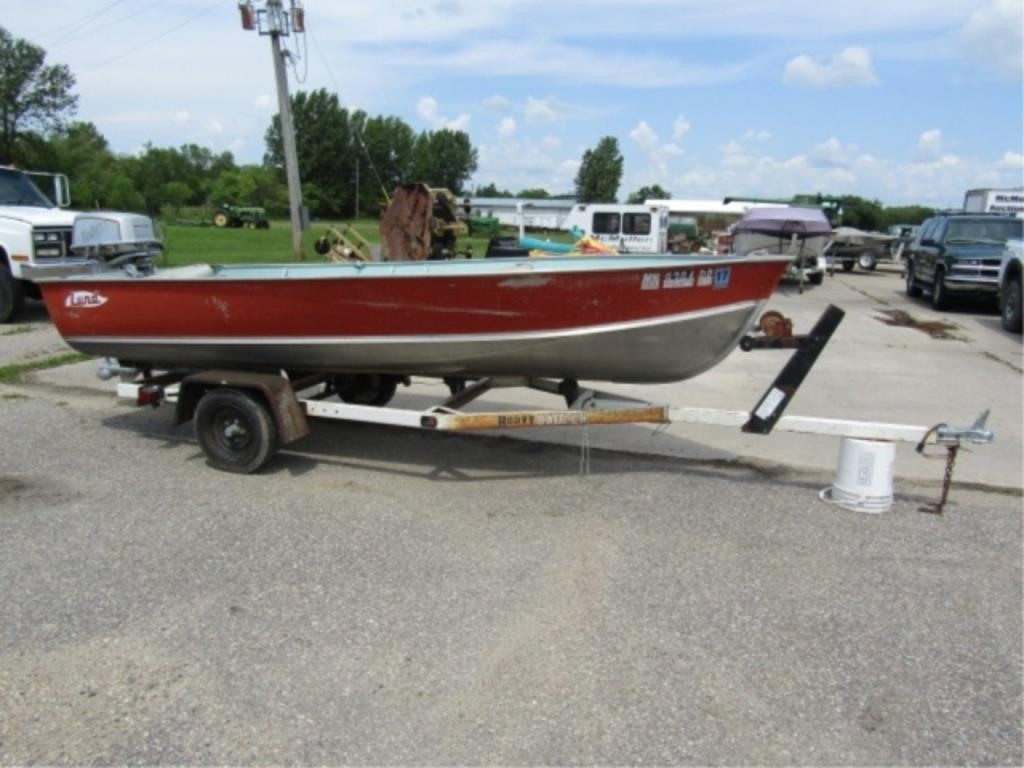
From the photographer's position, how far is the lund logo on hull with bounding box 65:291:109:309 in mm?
5609

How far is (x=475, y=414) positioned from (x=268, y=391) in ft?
4.46

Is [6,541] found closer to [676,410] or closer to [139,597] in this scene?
[139,597]

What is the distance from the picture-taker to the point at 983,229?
16.2 m

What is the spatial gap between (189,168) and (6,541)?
121246 millimetres

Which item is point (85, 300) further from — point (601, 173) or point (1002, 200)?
point (601, 173)

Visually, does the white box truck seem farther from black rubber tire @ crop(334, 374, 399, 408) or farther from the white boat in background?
black rubber tire @ crop(334, 374, 399, 408)

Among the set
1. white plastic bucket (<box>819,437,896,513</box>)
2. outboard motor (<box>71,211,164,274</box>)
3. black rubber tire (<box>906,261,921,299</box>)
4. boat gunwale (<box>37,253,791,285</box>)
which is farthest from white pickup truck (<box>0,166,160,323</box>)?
black rubber tire (<box>906,261,921,299</box>)

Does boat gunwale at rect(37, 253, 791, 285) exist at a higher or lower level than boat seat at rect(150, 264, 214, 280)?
higher

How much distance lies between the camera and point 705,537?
438 cm

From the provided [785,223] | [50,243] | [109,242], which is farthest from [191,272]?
[785,223]

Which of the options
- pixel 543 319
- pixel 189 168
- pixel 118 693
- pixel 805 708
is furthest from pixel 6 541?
pixel 189 168

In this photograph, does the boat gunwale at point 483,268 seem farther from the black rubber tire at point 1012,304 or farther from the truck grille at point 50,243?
the black rubber tire at point 1012,304

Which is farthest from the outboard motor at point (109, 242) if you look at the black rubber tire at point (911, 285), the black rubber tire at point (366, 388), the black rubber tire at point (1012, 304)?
the black rubber tire at point (911, 285)

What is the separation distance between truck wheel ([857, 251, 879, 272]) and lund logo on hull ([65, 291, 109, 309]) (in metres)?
28.6
